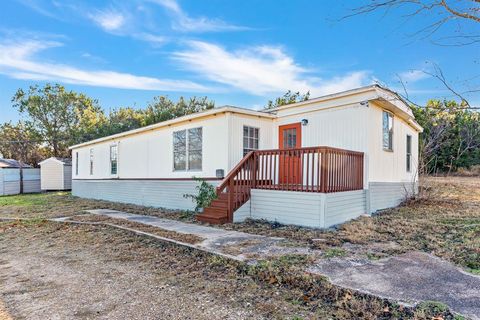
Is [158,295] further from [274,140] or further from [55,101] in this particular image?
[55,101]

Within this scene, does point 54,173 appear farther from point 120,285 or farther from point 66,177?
point 120,285

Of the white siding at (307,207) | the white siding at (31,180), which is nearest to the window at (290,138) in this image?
the white siding at (307,207)

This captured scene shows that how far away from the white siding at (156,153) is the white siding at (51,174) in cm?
576

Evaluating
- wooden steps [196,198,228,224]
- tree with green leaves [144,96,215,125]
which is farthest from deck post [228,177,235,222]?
tree with green leaves [144,96,215,125]

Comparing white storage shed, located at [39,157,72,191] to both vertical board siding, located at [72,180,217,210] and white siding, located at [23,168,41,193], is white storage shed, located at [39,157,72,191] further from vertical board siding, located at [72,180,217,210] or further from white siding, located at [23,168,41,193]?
vertical board siding, located at [72,180,217,210]

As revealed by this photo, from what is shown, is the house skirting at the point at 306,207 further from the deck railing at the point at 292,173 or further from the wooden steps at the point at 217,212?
the wooden steps at the point at 217,212

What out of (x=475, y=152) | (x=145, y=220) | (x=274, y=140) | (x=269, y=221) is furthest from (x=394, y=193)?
(x=475, y=152)

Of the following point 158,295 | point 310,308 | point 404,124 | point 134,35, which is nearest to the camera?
point 310,308

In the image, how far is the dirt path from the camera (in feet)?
9.98

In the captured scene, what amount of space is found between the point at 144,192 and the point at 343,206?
8.37 m

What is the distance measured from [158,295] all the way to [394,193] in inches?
356

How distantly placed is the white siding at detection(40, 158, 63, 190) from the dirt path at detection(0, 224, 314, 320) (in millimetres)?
19046

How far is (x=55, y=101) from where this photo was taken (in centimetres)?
3061

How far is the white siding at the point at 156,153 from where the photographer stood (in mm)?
9422
